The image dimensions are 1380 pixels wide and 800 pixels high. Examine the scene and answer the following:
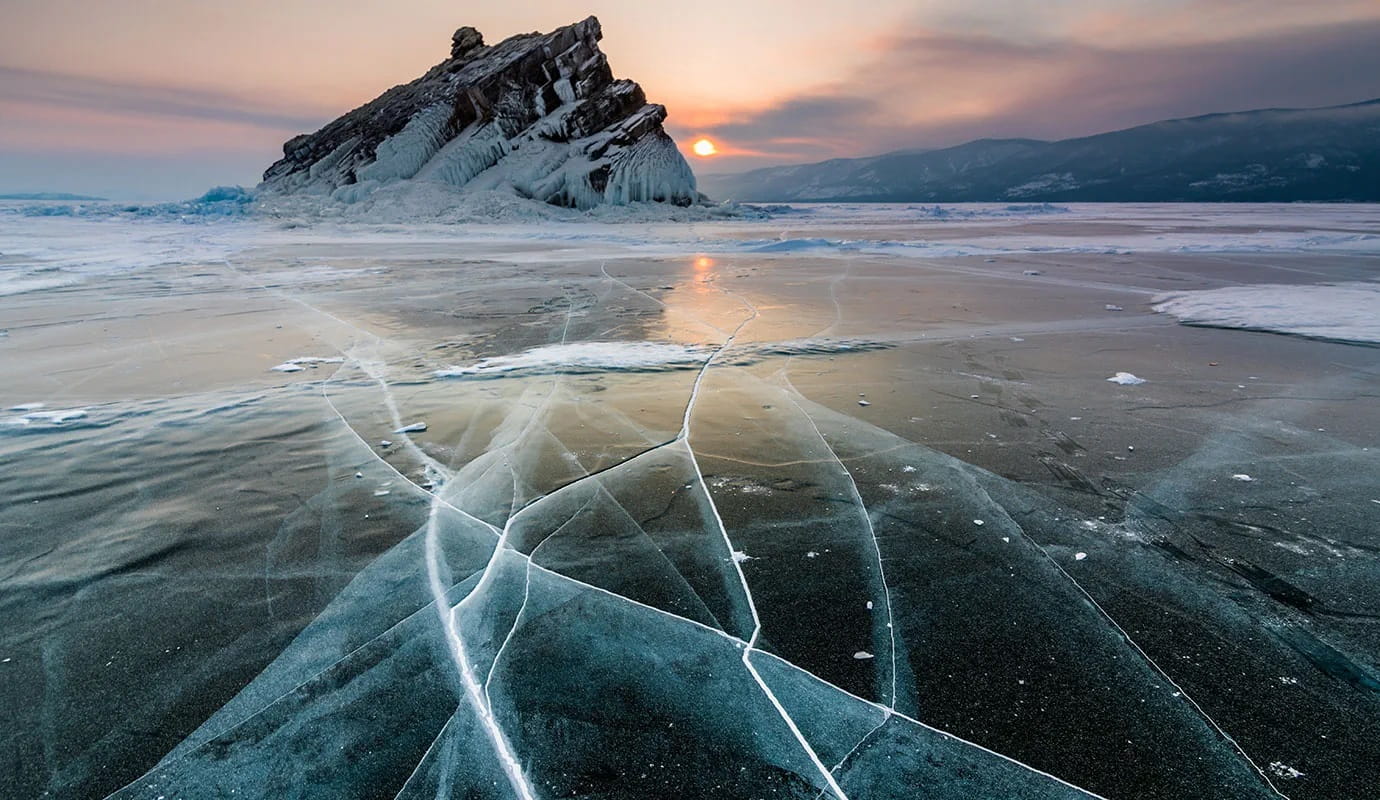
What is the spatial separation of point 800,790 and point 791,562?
3.64ft

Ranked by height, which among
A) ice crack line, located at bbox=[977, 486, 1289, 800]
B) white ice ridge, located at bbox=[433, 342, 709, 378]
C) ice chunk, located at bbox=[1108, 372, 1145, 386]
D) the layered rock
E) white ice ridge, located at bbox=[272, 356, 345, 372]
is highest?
the layered rock

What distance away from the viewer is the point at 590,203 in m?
35.5

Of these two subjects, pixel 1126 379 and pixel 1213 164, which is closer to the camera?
pixel 1126 379

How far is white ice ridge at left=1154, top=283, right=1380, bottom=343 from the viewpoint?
23.3 feet

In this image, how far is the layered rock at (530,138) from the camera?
35562 millimetres

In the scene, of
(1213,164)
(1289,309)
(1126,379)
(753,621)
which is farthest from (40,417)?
(1213,164)

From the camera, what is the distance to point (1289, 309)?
26.8 ft

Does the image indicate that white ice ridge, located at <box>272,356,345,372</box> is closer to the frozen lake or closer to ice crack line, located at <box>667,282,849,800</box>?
the frozen lake

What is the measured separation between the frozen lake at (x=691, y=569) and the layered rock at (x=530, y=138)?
103ft

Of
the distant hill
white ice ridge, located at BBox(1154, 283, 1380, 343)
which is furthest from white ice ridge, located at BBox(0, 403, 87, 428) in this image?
the distant hill

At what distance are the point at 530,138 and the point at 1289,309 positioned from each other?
3677cm

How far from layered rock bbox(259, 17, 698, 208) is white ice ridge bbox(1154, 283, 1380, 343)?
30115 millimetres

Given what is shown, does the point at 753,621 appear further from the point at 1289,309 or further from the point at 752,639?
the point at 1289,309

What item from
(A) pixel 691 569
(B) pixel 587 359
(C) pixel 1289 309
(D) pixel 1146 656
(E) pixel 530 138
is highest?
(E) pixel 530 138
